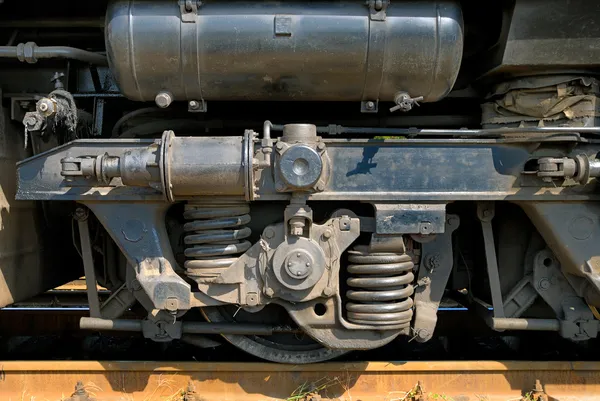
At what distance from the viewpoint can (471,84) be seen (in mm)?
3326

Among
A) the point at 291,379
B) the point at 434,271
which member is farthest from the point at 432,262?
the point at 291,379

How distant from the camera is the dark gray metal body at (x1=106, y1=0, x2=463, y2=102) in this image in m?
2.66

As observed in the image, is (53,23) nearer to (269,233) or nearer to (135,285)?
(135,285)

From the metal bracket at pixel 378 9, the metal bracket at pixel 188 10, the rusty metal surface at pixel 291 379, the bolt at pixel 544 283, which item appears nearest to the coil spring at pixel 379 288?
the rusty metal surface at pixel 291 379

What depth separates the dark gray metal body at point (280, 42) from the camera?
2664mm

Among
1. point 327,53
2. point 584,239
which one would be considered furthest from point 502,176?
point 327,53

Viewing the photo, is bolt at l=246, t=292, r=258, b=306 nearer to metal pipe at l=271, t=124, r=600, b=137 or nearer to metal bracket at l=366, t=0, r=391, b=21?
metal pipe at l=271, t=124, r=600, b=137

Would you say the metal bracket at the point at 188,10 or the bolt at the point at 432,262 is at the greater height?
the metal bracket at the point at 188,10

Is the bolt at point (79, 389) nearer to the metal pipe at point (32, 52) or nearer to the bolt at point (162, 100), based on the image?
the bolt at point (162, 100)

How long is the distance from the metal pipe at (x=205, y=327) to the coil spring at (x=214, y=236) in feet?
1.49

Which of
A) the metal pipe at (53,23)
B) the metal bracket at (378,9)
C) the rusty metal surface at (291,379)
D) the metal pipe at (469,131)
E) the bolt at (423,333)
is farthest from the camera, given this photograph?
the metal pipe at (53,23)

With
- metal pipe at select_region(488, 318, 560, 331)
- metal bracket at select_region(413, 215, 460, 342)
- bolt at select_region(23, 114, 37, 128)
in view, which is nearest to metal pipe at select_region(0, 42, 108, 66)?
bolt at select_region(23, 114, 37, 128)

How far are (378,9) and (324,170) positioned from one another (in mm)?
923

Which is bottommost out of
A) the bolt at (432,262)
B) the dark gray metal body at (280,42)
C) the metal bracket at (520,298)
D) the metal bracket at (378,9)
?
the metal bracket at (520,298)
